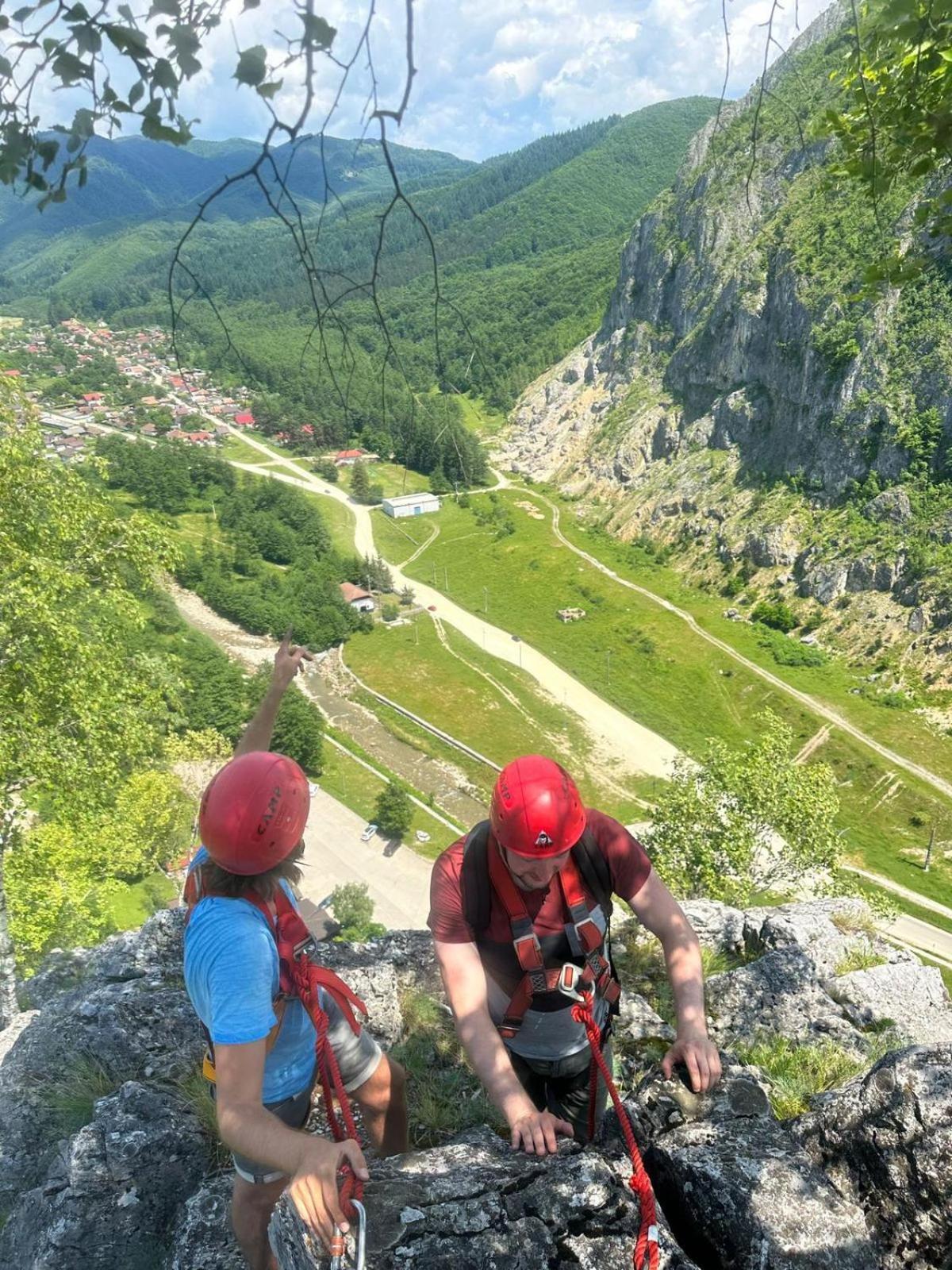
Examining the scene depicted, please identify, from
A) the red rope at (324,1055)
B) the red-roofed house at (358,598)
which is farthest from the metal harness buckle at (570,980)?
the red-roofed house at (358,598)

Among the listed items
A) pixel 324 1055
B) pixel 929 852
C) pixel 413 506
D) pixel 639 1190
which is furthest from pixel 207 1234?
pixel 413 506

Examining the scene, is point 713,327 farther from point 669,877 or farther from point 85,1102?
point 85,1102

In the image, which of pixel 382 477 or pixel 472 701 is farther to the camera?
pixel 382 477

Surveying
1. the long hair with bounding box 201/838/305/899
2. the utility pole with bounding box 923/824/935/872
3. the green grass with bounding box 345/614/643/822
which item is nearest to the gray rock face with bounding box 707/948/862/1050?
the long hair with bounding box 201/838/305/899

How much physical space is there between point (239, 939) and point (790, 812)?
2166cm

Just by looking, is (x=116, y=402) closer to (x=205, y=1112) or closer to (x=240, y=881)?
(x=205, y=1112)

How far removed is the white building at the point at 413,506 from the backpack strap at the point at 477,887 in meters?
83.8

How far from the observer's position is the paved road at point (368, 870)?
33.5 m

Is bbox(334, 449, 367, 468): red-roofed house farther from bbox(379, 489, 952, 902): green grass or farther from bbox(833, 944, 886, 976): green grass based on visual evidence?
bbox(833, 944, 886, 976): green grass

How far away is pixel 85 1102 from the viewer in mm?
5785

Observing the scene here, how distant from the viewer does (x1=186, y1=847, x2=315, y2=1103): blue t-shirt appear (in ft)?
9.27

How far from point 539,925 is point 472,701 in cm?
4966

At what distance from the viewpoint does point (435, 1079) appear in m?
5.79

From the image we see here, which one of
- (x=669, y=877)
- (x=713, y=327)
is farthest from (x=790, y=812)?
(x=713, y=327)
